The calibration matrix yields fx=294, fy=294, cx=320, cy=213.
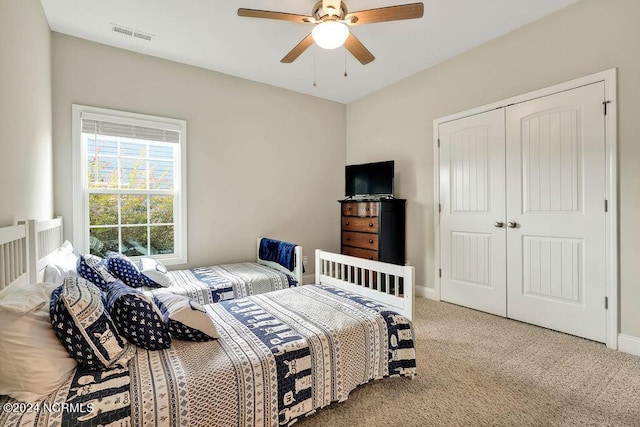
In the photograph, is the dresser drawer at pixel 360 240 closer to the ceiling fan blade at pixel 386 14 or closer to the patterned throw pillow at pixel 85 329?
the ceiling fan blade at pixel 386 14

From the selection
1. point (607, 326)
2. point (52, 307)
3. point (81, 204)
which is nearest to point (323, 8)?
point (52, 307)

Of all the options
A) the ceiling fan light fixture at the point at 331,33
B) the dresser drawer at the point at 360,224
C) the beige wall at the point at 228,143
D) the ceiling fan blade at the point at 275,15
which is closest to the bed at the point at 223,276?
the beige wall at the point at 228,143

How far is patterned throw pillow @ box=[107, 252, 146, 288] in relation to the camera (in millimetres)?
2412

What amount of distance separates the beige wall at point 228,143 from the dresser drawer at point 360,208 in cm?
51

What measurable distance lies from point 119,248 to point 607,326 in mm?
4366

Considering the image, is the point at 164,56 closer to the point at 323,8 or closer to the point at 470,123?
the point at 323,8

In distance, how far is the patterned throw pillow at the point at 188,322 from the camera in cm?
141

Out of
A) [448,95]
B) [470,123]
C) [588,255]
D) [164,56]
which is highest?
[164,56]

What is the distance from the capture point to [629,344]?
2.17 m

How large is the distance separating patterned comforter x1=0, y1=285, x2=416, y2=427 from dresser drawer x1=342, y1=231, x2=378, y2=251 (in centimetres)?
163

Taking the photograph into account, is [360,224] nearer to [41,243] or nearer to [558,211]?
[558,211]

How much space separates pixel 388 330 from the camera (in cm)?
173

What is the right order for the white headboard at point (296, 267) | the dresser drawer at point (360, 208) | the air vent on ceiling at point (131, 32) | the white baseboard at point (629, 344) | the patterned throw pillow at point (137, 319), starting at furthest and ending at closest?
the dresser drawer at point (360, 208) < the white headboard at point (296, 267) < the air vent on ceiling at point (131, 32) < the white baseboard at point (629, 344) < the patterned throw pillow at point (137, 319)

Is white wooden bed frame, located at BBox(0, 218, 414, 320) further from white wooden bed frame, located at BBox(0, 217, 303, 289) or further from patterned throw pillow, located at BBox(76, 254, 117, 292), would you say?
patterned throw pillow, located at BBox(76, 254, 117, 292)
